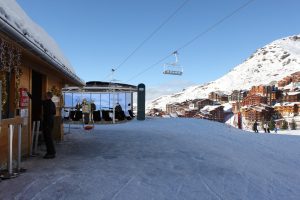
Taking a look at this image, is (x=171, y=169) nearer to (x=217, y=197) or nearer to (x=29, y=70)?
(x=217, y=197)

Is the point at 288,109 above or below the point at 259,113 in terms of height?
above

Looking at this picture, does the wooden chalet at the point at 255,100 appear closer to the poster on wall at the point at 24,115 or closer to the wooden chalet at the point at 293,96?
the wooden chalet at the point at 293,96

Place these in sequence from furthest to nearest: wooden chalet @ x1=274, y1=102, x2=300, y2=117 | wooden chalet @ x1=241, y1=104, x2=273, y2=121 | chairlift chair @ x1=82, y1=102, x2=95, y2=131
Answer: wooden chalet @ x1=274, y1=102, x2=300, y2=117, wooden chalet @ x1=241, y1=104, x2=273, y2=121, chairlift chair @ x1=82, y1=102, x2=95, y2=131

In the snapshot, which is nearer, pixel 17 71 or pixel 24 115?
pixel 17 71

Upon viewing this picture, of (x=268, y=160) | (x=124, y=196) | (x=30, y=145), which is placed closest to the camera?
(x=124, y=196)

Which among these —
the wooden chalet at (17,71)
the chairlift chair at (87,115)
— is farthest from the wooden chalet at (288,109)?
the wooden chalet at (17,71)

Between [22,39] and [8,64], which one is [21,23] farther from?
[8,64]

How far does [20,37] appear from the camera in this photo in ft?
18.5

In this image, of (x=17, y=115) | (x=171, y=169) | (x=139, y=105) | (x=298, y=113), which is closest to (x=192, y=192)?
(x=171, y=169)

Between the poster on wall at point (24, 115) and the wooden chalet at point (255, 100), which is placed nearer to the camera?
the poster on wall at point (24, 115)

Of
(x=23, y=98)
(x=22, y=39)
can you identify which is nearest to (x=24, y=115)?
(x=23, y=98)

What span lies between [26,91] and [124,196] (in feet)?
13.5

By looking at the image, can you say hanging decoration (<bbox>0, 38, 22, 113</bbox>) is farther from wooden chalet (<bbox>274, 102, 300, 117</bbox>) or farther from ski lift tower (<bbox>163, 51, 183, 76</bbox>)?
wooden chalet (<bbox>274, 102, 300, 117</bbox>)

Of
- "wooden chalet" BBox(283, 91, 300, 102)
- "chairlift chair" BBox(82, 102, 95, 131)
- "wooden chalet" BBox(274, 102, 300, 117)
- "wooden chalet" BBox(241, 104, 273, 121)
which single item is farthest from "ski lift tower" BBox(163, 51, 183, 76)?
"wooden chalet" BBox(283, 91, 300, 102)
